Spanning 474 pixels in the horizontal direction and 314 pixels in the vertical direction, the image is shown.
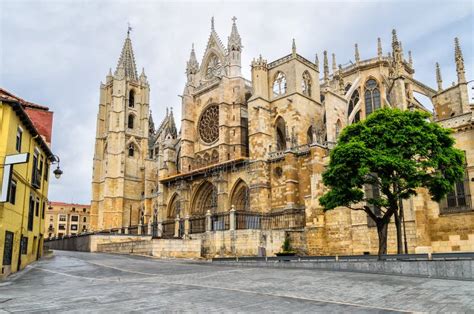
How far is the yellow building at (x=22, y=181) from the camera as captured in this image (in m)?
14.4

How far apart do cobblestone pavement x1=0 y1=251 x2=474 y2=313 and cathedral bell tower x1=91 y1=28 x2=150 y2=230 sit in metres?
38.6

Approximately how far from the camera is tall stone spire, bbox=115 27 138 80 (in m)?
59.0

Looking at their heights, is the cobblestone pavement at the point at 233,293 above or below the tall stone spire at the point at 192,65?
below

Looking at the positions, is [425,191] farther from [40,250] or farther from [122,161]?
[122,161]

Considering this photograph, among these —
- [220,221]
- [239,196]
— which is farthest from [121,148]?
[220,221]

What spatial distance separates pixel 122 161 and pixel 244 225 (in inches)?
1210

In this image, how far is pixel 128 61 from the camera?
60281 millimetres

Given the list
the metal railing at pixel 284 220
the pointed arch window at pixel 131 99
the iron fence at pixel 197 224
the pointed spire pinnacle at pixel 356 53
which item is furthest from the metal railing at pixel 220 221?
the pointed arch window at pixel 131 99

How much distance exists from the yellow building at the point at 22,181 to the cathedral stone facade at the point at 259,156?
8991 mm

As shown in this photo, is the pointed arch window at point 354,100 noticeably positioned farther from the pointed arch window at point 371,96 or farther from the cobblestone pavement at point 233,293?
the cobblestone pavement at point 233,293

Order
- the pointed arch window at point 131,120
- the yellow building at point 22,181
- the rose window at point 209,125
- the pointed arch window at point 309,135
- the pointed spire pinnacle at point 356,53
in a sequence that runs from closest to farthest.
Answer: the yellow building at point 22,181 → the pointed arch window at point 309,135 → the rose window at point 209,125 → the pointed spire pinnacle at point 356,53 → the pointed arch window at point 131,120

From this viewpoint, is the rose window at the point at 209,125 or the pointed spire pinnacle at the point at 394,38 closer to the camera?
the pointed spire pinnacle at the point at 394,38

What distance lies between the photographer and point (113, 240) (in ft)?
108

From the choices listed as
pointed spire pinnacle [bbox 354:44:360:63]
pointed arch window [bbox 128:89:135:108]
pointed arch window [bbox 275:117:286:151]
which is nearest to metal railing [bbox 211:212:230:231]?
pointed arch window [bbox 275:117:286:151]
